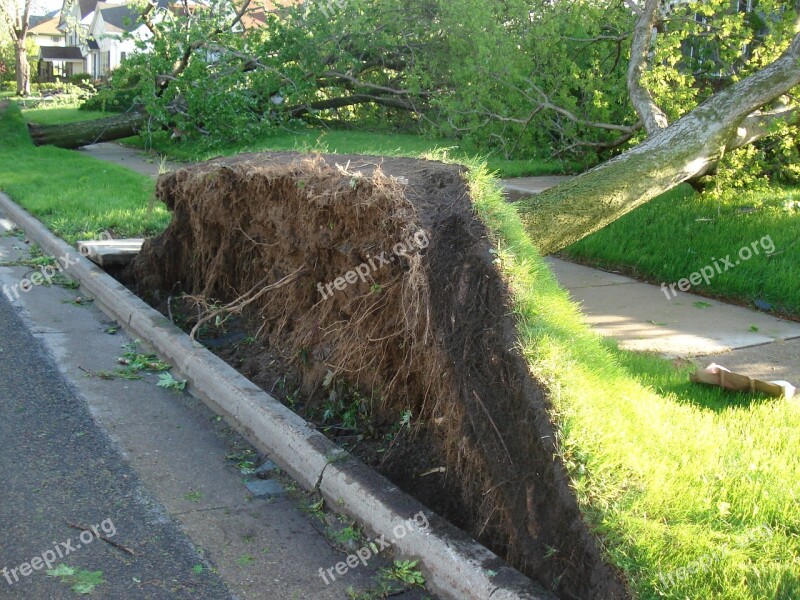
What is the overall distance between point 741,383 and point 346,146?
38.4 feet

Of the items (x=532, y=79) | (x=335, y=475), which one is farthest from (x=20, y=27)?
(x=335, y=475)

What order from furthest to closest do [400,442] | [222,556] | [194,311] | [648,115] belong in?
1. [648,115]
2. [194,311]
3. [400,442]
4. [222,556]

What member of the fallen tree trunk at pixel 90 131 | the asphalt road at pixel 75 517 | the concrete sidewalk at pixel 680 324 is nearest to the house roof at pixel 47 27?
the fallen tree trunk at pixel 90 131

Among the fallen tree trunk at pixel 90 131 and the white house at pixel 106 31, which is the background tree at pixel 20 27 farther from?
the fallen tree trunk at pixel 90 131

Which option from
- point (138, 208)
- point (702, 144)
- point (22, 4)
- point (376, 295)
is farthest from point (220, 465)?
point (22, 4)

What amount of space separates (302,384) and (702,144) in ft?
14.1

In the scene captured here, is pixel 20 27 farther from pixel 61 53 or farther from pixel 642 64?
pixel 642 64

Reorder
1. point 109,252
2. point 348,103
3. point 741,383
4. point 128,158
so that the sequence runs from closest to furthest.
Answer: point 741,383
point 109,252
point 128,158
point 348,103

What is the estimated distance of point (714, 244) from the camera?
7.71 m

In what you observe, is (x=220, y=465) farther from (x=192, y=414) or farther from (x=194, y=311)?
(x=194, y=311)

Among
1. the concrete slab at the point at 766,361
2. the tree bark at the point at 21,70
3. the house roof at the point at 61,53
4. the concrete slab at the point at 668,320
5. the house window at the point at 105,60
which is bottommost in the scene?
the concrete slab at the point at 766,361

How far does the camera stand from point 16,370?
5805mm

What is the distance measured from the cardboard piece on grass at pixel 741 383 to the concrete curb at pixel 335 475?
2143mm

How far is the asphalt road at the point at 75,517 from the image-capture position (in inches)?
132
